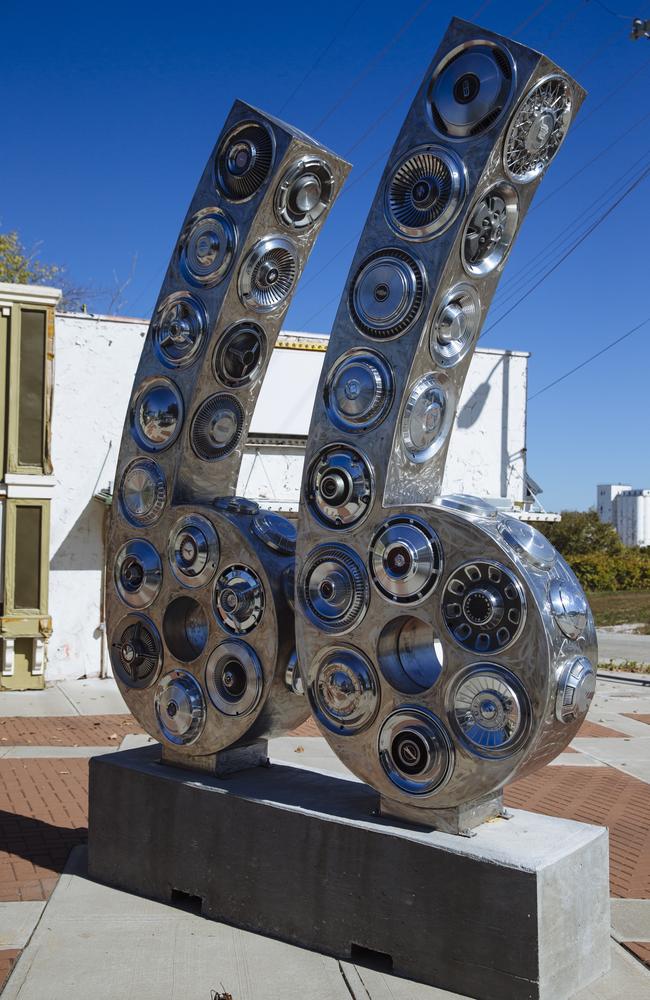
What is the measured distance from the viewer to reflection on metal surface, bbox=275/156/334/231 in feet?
19.2

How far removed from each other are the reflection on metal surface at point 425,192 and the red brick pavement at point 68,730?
21.8 ft

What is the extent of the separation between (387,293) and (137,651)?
110 inches

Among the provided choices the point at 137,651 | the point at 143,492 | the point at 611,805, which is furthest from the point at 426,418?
the point at 611,805

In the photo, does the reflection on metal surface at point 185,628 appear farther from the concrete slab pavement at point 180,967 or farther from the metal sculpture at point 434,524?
the concrete slab pavement at point 180,967

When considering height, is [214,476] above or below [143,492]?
above

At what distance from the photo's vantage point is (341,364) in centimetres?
521

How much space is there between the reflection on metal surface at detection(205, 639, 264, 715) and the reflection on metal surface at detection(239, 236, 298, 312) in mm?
2144

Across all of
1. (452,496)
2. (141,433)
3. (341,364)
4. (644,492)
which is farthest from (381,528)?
(644,492)

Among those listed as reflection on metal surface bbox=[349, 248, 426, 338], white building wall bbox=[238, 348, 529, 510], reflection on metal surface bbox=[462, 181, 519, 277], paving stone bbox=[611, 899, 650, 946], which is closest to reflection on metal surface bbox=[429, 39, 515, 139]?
reflection on metal surface bbox=[462, 181, 519, 277]

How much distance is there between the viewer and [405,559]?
4844mm

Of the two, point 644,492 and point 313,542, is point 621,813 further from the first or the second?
point 644,492

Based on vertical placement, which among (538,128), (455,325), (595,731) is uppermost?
(538,128)

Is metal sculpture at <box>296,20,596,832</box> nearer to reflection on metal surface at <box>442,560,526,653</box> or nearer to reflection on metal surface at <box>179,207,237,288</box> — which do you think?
reflection on metal surface at <box>442,560,526,653</box>

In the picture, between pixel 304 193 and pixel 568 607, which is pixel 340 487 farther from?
pixel 304 193
